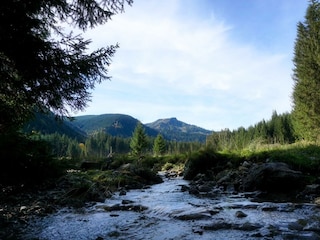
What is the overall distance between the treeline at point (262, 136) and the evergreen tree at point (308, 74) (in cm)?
249

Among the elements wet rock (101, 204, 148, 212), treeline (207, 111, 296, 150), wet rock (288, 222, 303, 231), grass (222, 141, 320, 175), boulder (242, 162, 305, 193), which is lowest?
wet rock (101, 204, 148, 212)

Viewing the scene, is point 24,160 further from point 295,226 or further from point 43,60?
point 295,226

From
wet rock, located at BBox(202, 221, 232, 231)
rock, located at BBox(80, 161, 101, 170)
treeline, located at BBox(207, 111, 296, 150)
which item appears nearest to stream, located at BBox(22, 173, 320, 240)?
wet rock, located at BBox(202, 221, 232, 231)

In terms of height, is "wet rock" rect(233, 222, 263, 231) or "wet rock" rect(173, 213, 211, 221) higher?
"wet rock" rect(233, 222, 263, 231)

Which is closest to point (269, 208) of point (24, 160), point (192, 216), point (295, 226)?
point (295, 226)

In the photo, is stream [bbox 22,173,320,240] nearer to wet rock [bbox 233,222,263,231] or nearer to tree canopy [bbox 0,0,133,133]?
wet rock [bbox 233,222,263,231]

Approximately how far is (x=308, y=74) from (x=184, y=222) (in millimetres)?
22922

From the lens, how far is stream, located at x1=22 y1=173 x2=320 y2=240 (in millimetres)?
4391

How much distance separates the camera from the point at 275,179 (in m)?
8.05

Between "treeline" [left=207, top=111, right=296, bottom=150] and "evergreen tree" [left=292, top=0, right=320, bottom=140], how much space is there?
8.18ft

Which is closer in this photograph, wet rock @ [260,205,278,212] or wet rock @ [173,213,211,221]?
wet rock @ [173,213,211,221]

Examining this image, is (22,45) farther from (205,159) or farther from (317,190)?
(205,159)

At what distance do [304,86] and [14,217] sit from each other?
24.3 meters

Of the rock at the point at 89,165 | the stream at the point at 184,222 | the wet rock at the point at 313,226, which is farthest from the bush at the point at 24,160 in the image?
the rock at the point at 89,165
